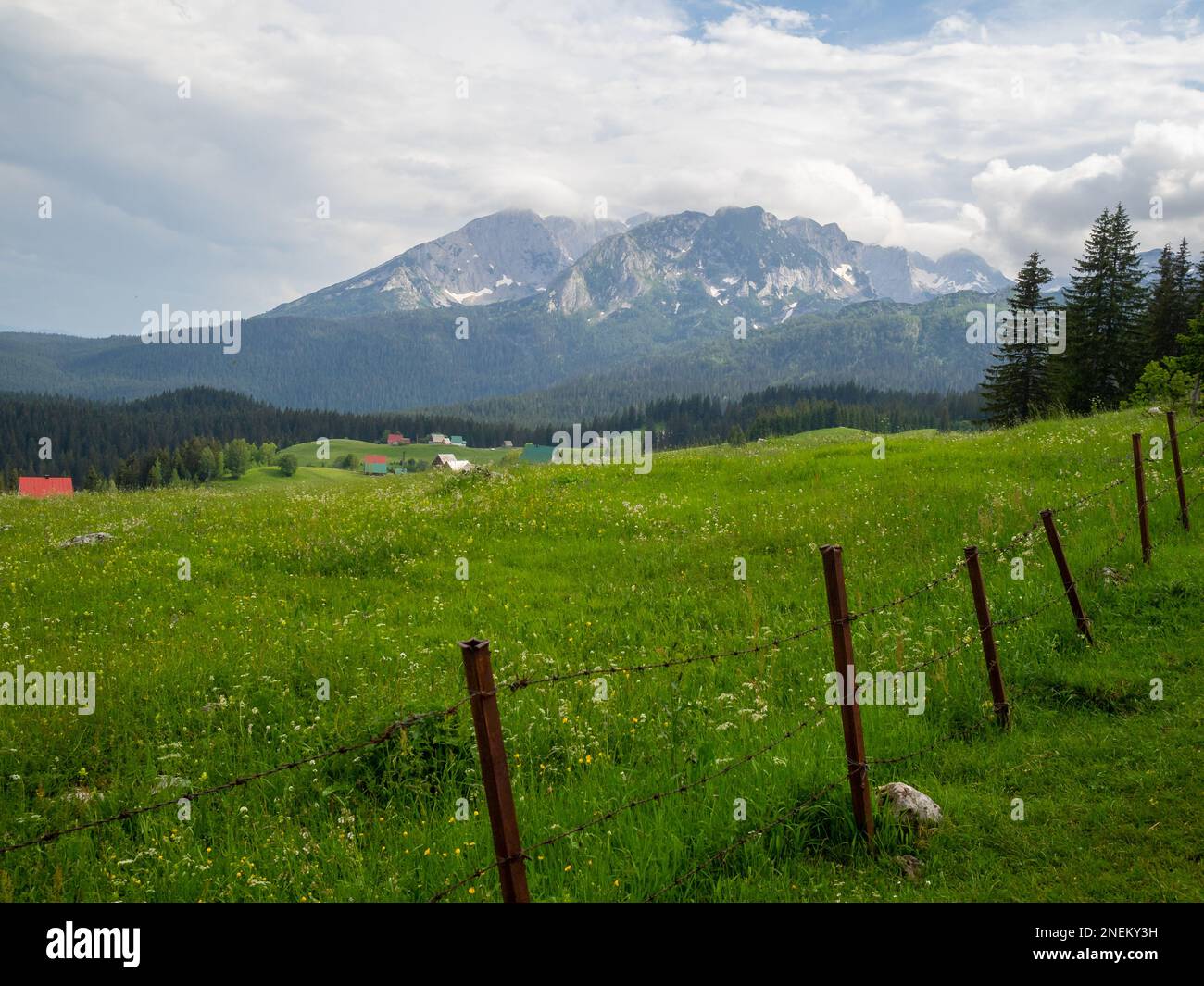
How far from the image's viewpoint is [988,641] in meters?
8.27

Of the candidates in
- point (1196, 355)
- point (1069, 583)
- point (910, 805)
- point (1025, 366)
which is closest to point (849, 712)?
point (910, 805)

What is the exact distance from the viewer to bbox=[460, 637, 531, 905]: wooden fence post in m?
4.30

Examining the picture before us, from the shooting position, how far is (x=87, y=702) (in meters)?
9.29

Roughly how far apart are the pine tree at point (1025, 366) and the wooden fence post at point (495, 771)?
176 ft

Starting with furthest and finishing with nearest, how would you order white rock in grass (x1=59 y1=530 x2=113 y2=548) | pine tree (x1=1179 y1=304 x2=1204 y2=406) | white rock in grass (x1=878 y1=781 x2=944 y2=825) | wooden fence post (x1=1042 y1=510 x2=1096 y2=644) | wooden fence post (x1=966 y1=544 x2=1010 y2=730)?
pine tree (x1=1179 y1=304 x2=1204 y2=406) → white rock in grass (x1=59 y1=530 x2=113 y2=548) → wooden fence post (x1=1042 y1=510 x2=1096 y2=644) → wooden fence post (x1=966 y1=544 x2=1010 y2=730) → white rock in grass (x1=878 y1=781 x2=944 y2=825)

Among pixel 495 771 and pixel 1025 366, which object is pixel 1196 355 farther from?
pixel 495 771

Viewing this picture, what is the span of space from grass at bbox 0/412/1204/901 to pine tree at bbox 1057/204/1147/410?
3825cm

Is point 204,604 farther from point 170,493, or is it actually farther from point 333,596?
point 170,493

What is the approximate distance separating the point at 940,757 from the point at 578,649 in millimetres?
5160

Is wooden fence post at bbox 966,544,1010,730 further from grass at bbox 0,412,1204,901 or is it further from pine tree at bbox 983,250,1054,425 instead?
pine tree at bbox 983,250,1054,425

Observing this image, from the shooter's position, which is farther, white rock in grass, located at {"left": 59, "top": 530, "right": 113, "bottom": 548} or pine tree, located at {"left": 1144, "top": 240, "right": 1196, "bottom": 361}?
pine tree, located at {"left": 1144, "top": 240, "right": 1196, "bottom": 361}

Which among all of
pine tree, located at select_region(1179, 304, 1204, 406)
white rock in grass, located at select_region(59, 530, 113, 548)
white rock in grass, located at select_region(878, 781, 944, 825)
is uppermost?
pine tree, located at select_region(1179, 304, 1204, 406)

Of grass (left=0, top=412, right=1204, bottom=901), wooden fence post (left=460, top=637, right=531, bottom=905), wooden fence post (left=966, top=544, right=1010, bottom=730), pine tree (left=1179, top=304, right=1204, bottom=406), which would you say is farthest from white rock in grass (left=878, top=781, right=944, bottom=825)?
→ pine tree (left=1179, top=304, right=1204, bottom=406)
